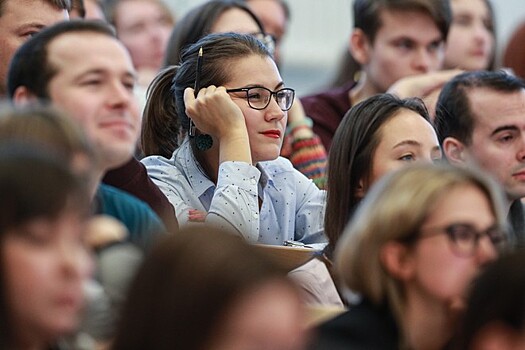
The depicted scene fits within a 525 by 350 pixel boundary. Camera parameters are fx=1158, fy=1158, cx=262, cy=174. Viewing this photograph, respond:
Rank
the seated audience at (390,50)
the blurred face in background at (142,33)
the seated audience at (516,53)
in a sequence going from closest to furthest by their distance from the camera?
the seated audience at (390,50) → the seated audience at (516,53) → the blurred face in background at (142,33)

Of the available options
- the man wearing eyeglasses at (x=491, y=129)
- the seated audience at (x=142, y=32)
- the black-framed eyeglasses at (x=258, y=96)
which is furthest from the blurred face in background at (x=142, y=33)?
the black-framed eyeglasses at (x=258, y=96)

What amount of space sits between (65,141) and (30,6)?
1.20 meters

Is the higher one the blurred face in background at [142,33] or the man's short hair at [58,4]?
the man's short hair at [58,4]

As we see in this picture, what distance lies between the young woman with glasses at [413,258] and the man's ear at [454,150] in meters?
1.14

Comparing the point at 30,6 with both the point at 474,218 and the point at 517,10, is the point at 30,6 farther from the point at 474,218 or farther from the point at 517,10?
the point at 517,10

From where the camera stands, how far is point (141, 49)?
4.66 meters

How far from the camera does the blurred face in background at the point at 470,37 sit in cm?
448

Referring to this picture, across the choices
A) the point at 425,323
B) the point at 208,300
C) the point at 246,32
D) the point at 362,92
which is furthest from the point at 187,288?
the point at 362,92

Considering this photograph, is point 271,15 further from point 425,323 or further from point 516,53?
point 425,323

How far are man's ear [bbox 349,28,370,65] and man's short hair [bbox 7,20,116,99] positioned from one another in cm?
195

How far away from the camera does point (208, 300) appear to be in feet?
4.41

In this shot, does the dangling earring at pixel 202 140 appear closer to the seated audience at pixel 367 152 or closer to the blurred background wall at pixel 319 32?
the seated audience at pixel 367 152

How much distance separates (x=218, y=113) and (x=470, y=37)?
2.10 m

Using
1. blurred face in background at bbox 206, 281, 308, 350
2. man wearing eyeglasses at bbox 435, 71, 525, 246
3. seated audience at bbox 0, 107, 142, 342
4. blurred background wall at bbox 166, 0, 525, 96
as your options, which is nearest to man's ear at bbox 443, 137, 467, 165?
man wearing eyeglasses at bbox 435, 71, 525, 246
